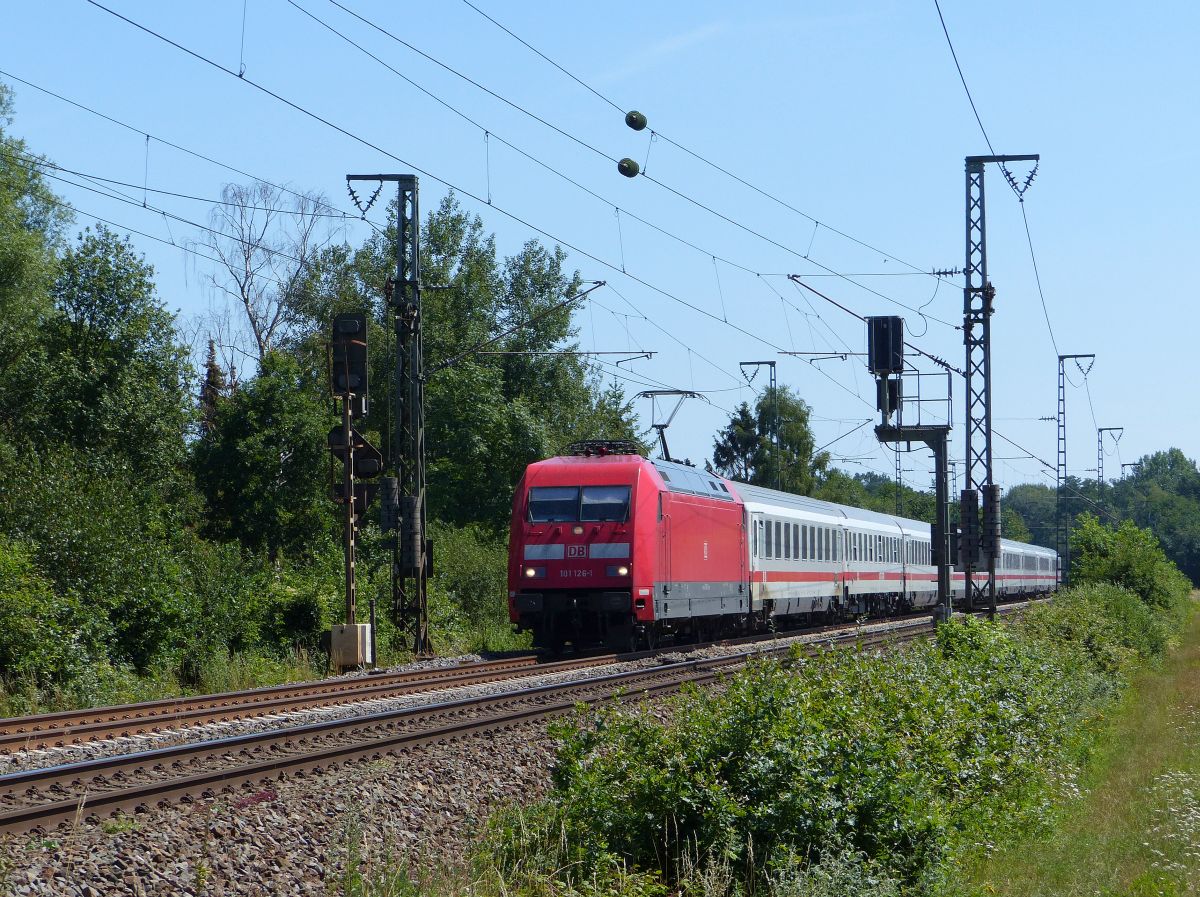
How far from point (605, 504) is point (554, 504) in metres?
1.01

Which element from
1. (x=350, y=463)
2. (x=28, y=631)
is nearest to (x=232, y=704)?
(x=28, y=631)

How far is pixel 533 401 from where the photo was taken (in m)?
58.3

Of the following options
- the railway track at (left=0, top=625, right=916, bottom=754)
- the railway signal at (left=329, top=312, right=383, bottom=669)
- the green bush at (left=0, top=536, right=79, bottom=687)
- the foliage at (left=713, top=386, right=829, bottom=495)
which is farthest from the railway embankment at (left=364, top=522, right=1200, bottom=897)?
the foliage at (left=713, top=386, right=829, bottom=495)

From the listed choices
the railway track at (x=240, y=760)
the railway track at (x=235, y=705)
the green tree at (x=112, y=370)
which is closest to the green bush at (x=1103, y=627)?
the railway track at (x=235, y=705)

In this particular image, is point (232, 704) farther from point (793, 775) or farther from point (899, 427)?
A: point (899, 427)

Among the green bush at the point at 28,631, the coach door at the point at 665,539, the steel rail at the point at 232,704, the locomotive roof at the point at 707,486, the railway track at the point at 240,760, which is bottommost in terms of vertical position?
the steel rail at the point at 232,704

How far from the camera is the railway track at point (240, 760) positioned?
29.2 feet

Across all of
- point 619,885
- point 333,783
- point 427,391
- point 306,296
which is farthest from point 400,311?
point 306,296

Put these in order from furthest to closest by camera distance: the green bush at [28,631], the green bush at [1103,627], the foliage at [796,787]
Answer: the green bush at [1103,627]
the green bush at [28,631]
the foliage at [796,787]

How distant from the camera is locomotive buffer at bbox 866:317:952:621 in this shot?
84.8ft

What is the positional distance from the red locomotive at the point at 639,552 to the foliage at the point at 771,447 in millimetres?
50872

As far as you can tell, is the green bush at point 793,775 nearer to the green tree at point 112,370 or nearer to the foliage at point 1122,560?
the green tree at point 112,370

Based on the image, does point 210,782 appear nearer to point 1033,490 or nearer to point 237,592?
point 237,592

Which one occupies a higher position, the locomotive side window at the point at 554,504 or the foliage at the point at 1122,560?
the locomotive side window at the point at 554,504
